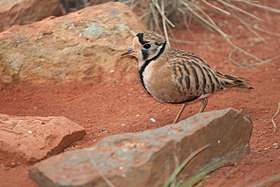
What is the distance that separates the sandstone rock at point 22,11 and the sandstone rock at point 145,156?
320cm

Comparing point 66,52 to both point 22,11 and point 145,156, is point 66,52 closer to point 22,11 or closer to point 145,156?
point 22,11

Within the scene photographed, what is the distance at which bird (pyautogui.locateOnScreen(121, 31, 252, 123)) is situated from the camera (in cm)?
509

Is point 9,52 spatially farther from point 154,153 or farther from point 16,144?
point 154,153

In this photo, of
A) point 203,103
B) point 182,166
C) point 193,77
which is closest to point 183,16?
point 203,103

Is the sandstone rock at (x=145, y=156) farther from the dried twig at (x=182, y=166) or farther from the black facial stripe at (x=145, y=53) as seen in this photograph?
the black facial stripe at (x=145, y=53)

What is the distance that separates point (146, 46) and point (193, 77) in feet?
1.46

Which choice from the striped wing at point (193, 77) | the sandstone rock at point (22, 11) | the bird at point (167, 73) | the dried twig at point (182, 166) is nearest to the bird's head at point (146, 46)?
the bird at point (167, 73)

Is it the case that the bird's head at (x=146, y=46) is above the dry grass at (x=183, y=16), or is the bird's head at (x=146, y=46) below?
above

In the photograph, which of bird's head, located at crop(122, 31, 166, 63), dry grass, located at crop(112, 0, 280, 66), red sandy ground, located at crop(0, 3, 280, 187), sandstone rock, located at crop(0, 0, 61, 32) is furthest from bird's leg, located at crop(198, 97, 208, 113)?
sandstone rock, located at crop(0, 0, 61, 32)

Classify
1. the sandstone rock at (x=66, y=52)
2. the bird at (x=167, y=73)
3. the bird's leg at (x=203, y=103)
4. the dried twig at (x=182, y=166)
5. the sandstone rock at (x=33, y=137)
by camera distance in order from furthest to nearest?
1. the sandstone rock at (x=66, y=52)
2. the bird's leg at (x=203, y=103)
3. the bird at (x=167, y=73)
4. the sandstone rock at (x=33, y=137)
5. the dried twig at (x=182, y=166)

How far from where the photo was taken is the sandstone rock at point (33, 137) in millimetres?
4552

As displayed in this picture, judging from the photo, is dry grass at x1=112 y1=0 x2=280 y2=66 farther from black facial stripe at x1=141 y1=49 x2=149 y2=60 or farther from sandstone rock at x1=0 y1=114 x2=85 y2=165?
sandstone rock at x1=0 y1=114 x2=85 y2=165

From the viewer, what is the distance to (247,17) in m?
8.11

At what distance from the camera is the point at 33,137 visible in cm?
470
